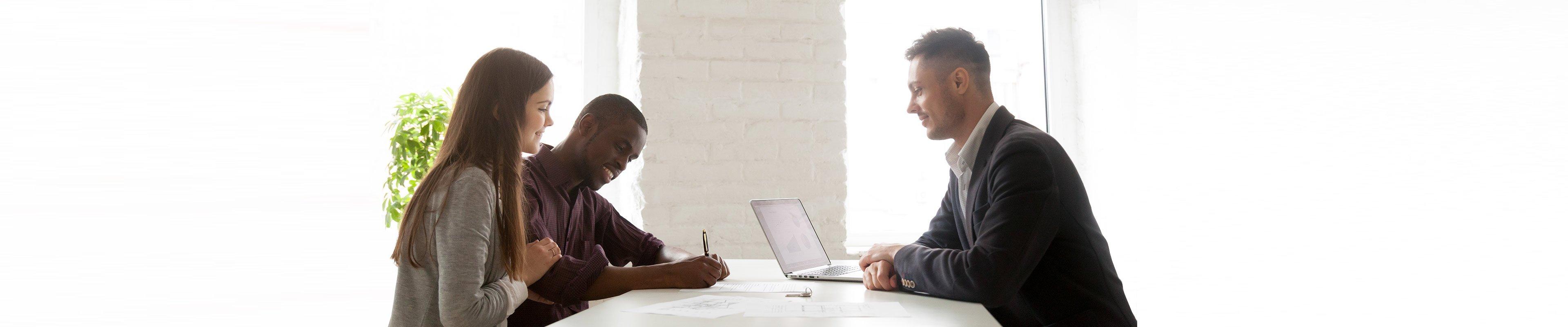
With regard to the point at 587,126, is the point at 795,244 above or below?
below

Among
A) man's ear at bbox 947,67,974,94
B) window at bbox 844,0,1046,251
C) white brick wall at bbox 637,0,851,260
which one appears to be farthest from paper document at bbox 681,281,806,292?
window at bbox 844,0,1046,251

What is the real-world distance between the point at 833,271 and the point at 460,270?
0.83m

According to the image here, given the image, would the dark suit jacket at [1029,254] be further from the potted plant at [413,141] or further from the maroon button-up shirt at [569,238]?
the potted plant at [413,141]

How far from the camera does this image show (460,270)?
1308 mm

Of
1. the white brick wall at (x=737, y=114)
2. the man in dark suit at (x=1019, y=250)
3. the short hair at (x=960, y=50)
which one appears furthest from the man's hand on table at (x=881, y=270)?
the white brick wall at (x=737, y=114)

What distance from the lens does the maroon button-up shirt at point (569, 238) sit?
1.53m

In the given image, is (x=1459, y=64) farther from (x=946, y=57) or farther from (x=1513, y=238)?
(x=946, y=57)

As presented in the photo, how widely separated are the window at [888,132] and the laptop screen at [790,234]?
1.33 metres

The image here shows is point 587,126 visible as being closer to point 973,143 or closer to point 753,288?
point 753,288

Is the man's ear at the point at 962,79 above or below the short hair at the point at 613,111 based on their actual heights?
above

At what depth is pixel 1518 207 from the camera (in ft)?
5.58

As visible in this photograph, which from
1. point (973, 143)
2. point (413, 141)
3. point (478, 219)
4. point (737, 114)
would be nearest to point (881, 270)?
point (973, 143)

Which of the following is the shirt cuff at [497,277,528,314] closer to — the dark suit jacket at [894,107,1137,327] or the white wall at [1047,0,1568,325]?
the dark suit jacket at [894,107,1137,327]

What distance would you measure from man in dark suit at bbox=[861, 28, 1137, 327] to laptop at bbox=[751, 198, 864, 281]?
0.45 feet
